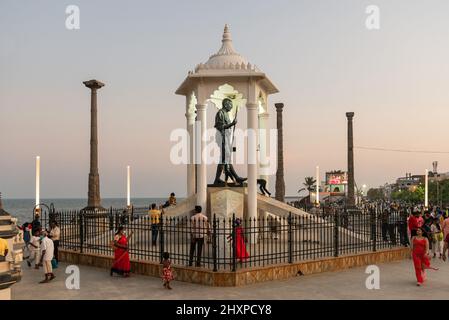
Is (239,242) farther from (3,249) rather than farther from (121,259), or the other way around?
(3,249)

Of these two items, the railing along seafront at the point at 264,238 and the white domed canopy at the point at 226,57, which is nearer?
the railing along seafront at the point at 264,238

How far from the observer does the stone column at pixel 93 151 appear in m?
24.4

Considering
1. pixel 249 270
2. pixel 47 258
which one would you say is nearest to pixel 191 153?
pixel 47 258

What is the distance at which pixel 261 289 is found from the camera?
1016 cm

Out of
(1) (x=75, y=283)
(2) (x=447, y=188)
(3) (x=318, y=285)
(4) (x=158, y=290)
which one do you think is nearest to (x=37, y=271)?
(1) (x=75, y=283)

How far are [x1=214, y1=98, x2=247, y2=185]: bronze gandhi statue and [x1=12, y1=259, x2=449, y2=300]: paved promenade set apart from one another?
23.1ft

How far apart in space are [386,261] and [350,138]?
65.9 feet

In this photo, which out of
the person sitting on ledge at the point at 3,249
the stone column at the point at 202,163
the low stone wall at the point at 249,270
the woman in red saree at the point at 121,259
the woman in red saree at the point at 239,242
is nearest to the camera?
the person sitting on ledge at the point at 3,249

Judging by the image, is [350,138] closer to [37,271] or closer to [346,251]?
[346,251]

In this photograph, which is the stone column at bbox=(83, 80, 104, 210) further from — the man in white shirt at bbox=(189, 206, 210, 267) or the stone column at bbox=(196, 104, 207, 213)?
the man in white shirt at bbox=(189, 206, 210, 267)

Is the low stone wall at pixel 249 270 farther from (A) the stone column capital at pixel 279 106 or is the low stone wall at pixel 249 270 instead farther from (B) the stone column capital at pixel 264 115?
(A) the stone column capital at pixel 279 106

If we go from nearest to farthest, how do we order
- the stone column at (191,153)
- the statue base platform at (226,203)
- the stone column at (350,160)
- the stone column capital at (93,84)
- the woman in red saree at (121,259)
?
the woman in red saree at (121,259), the statue base platform at (226,203), the stone column at (191,153), the stone column capital at (93,84), the stone column at (350,160)

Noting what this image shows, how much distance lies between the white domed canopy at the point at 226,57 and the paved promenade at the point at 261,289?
8163mm

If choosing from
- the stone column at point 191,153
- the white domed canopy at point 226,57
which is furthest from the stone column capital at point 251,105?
the stone column at point 191,153
